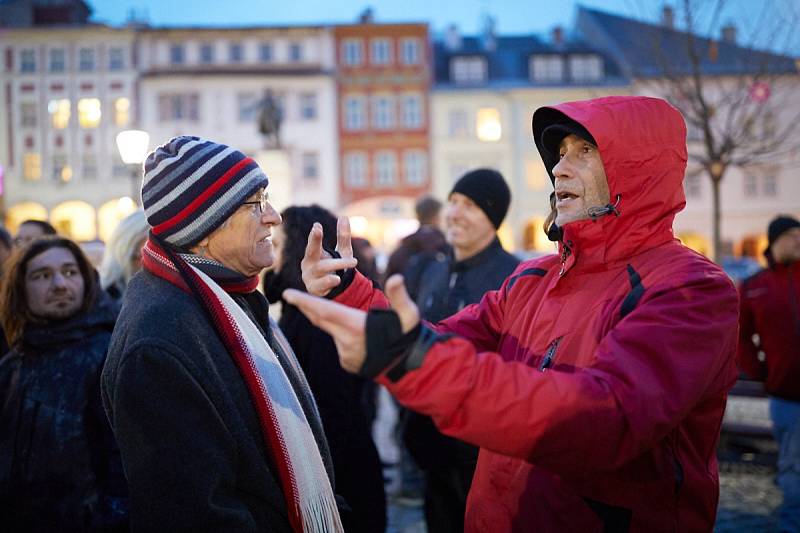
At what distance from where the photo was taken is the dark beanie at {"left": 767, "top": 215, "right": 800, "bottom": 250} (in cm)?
543

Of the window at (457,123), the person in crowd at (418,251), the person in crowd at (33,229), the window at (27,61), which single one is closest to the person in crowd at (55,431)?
the person in crowd at (33,229)

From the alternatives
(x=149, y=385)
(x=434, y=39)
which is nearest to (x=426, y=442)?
(x=149, y=385)

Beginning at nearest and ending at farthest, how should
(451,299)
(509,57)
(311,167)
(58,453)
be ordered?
Answer: (58,453), (451,299), (311,167), (509,57)

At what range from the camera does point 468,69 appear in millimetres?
39469

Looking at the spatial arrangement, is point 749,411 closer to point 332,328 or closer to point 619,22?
point 332,328

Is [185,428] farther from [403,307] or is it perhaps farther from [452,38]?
[452,38]

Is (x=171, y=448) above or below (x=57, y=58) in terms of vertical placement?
below

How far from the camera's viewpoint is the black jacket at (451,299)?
3863mm

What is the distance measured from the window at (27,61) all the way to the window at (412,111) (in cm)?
1942

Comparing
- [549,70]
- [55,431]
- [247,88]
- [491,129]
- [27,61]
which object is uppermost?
[27,61]

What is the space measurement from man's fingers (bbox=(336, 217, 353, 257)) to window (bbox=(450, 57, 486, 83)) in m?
38.0

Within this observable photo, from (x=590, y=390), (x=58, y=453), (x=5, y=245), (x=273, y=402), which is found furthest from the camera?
(x=5, y=245)

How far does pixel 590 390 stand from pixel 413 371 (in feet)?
1.33

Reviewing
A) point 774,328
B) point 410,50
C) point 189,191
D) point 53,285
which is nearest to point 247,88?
point 410,50
